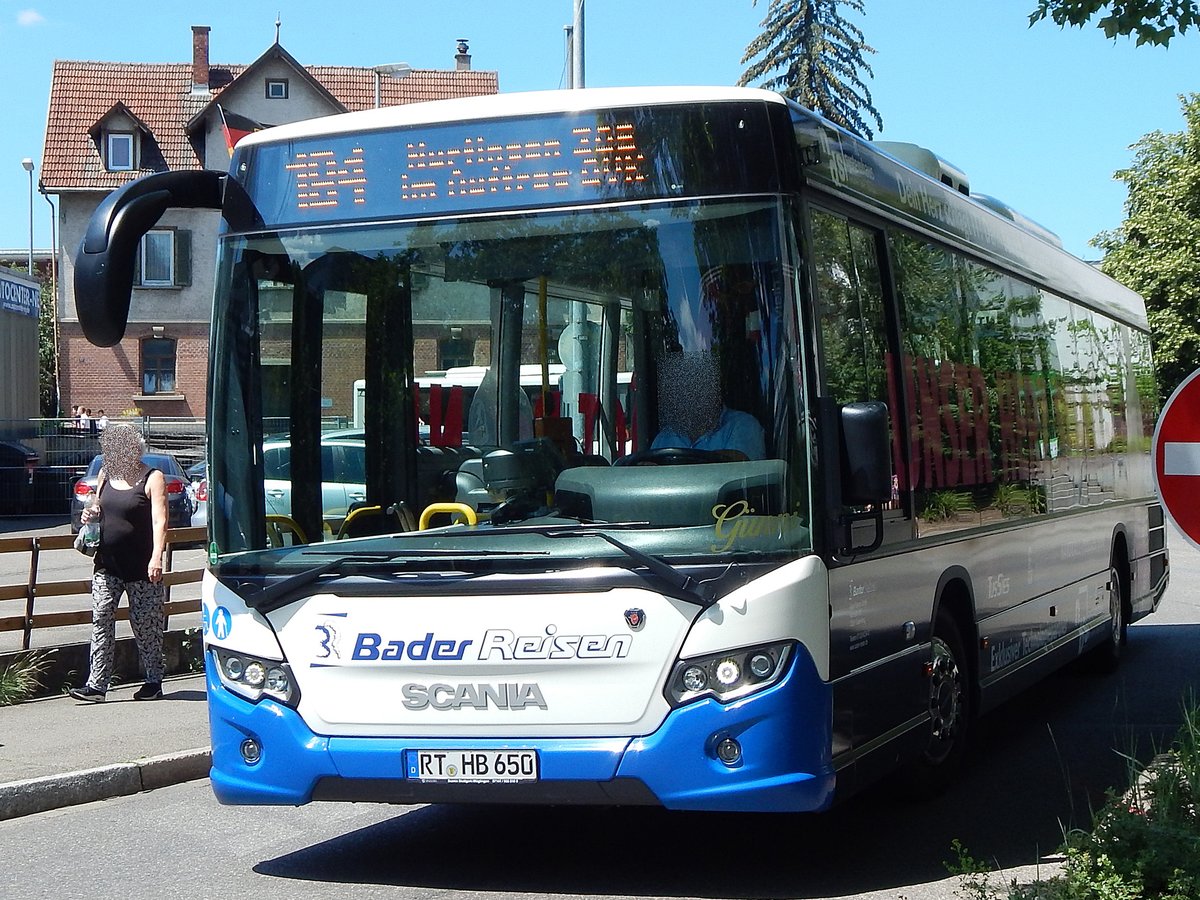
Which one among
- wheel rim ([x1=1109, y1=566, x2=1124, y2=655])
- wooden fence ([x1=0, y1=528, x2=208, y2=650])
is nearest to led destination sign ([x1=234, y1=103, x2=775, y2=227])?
wooden fence ([x1=0, y1=528, x2=208, y2=650])

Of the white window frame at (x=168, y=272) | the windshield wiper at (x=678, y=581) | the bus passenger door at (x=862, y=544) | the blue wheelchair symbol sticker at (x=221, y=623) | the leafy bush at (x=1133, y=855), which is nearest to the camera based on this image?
the leafy bush at (x=1133, y=855)

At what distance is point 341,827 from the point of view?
784 cm

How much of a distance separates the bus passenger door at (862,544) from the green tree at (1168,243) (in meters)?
51.3

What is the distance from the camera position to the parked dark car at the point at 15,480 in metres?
35.0

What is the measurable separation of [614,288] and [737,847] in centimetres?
254

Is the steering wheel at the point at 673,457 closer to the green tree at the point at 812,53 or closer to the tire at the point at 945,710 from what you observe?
the tire at the point at 945,710

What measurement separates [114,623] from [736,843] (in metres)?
5.28

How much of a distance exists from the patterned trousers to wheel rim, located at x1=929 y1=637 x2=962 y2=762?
560 centimetres

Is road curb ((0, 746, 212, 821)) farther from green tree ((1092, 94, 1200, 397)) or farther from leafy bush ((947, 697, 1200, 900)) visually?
green tree ((1092, 94, 1200, 397))

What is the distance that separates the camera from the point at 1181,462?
6926 millimetres

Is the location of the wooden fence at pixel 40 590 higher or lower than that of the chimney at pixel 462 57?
lower

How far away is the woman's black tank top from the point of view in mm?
11141

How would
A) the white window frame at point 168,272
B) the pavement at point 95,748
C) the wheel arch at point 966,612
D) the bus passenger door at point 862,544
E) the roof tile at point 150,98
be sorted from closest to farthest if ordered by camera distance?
the bus passenger door at point 862,544
the wheel arch at point 966,612
the pavement at point 95,748
the white window frame at point 168,272
the roof tile at point 150,98

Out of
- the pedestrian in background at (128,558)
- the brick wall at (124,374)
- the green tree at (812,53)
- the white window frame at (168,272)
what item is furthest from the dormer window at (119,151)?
the pedestrian in background at (128,558)
